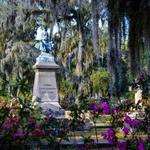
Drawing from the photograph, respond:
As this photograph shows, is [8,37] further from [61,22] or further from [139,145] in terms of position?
[139,145]

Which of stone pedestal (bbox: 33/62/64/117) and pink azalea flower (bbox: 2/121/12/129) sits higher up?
pink azalea flower (bbox: 2/121/12/129)

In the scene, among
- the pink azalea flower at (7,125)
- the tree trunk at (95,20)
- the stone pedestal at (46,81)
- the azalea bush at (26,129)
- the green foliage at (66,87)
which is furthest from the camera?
the green foliage at (66,87)

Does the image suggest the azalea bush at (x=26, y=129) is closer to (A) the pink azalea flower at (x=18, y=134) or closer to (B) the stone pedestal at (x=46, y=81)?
(A) the pink azalea flower at (x=18, y=134)

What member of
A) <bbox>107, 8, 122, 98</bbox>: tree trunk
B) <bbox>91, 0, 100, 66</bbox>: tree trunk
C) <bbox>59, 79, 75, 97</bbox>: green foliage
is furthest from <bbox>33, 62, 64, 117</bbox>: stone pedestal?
<bbox>59, 79, 75, 97</bbox>: green foliage

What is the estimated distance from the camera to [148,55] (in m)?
5.80

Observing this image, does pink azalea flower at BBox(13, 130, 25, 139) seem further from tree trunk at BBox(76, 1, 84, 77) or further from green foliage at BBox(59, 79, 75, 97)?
green foliage at BBox(59, 79, 75, 97)

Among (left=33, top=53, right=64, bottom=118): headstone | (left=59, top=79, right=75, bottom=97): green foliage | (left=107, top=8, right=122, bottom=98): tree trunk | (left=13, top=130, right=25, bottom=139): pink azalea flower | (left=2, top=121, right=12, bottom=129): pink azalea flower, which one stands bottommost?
(left=59, top=79, right=75, bottom=97): green foliage

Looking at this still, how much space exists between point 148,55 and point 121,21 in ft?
1.73

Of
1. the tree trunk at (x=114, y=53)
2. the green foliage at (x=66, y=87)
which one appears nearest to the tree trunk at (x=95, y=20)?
the tree trunk at (x=114, y=53)

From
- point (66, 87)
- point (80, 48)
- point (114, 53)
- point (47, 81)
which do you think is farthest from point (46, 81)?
point (66, 87)

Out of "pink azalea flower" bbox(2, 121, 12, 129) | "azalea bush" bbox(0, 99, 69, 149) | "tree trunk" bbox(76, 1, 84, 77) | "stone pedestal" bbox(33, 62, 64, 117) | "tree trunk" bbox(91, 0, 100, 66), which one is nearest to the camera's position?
"azalea bush" bbox(0, 99, 69, 149)

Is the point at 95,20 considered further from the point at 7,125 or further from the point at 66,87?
the point at 66,87

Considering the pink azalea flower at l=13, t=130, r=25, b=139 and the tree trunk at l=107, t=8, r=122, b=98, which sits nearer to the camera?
the pink azalea flower at l=13, t=130, r=25, b=139

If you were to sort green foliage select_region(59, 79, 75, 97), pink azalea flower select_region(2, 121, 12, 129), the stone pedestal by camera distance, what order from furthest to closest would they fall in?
green foliage select_region(59, 79, 75, 97) → the stone pedestal → pink azalea flower select_region(2, 121, 12, 129)
